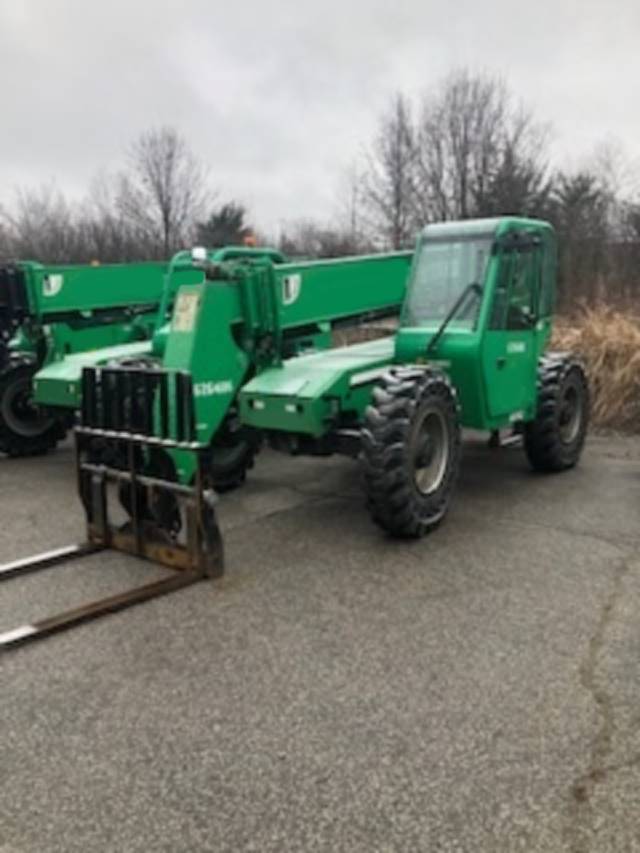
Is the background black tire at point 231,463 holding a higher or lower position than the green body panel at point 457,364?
lower

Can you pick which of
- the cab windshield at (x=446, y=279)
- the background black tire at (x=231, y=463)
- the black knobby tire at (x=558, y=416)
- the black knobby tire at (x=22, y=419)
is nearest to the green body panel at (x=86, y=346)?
the black knobby tire at (x=22, y=419)

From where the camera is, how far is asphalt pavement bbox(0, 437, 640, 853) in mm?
2885

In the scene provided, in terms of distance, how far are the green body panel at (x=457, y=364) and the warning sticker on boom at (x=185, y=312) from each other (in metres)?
0.64

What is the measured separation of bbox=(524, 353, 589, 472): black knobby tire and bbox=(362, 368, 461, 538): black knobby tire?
184 centimetres

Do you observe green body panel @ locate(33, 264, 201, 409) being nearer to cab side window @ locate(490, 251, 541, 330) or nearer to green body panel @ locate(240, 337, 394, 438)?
green body panel @ locate(240, 337, 394, 438)

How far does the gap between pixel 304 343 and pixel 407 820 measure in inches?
205

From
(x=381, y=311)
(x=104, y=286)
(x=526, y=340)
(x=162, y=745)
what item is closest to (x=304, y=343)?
(x=381, y=311)

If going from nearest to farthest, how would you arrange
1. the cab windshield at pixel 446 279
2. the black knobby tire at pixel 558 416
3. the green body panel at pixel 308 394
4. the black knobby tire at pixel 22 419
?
the green body panel at pixel 308 394 → the cab windshield at pixel 446 279 → the black knobby tire at pixel 558 416 → the black knobby tire at pixel 22 419

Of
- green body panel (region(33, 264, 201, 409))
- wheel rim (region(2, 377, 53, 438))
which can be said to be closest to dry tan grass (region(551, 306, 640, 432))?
green body panel (region(33, 264, 201, 409))

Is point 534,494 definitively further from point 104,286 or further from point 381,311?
point 104,286

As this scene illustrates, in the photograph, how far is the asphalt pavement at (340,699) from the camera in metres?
2.88

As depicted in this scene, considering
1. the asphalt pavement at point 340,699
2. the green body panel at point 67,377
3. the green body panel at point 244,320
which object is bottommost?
the asphalt pavement at point 340,699

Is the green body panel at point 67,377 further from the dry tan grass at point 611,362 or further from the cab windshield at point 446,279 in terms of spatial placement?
the dry tan grass at point 611,362

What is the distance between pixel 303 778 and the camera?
10.3 feet
